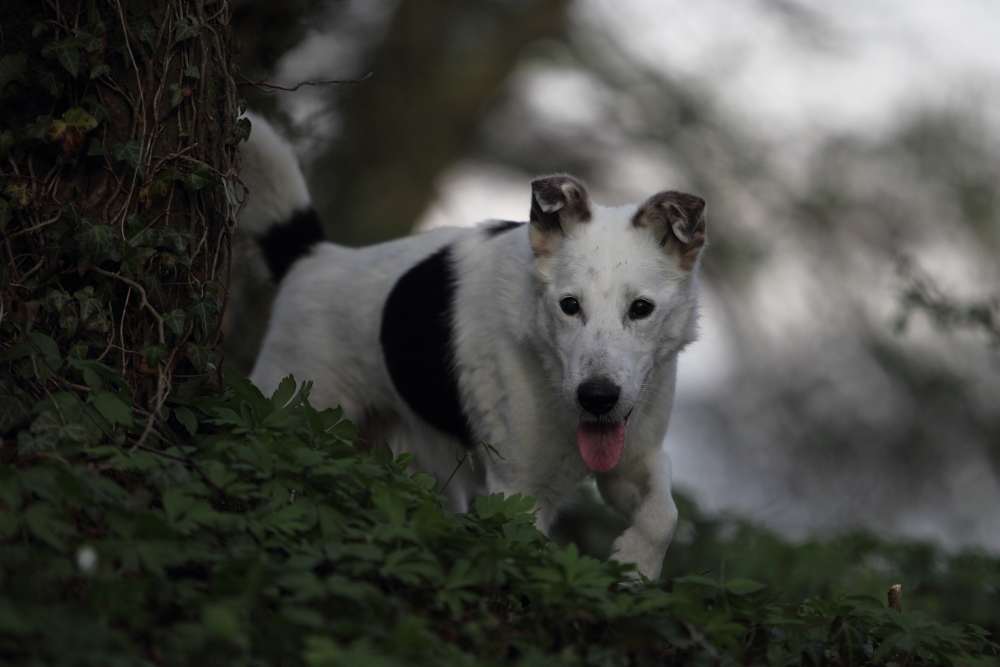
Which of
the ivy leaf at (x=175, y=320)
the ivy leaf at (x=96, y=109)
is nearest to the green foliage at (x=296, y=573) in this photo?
the ivy leaf at (x=175, y=320)

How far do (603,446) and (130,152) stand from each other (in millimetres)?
2193

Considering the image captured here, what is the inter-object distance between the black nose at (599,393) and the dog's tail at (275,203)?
2385 millimetres

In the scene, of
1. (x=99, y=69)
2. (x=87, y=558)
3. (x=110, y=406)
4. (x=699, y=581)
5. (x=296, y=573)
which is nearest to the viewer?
(x=87, y=558)

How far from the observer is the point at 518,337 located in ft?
14.0

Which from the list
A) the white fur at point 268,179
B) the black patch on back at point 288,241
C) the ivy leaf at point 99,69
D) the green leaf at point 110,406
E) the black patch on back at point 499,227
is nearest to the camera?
the green leaf at point 110,406

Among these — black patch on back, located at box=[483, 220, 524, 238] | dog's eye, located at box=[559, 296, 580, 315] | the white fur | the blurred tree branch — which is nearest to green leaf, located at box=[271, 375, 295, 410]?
dog's eye, located at box=[559, 296, 580, 315]

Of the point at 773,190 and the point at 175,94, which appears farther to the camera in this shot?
the point at 773,190

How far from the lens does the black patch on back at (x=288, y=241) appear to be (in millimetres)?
5406

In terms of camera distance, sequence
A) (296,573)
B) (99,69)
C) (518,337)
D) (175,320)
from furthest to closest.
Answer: (518,337)
(175,320)
(99,69)
(296,573)

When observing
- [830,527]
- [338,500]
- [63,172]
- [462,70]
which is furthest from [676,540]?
[462,70]

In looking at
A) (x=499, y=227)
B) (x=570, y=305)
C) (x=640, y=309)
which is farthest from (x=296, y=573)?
(x=499, y=227)

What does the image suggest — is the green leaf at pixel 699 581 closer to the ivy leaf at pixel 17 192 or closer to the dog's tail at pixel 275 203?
the ivy leaf at pixel 17 192

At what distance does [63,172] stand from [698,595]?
98.2 inches

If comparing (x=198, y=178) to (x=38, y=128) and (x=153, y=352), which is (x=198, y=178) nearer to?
(x=38, y=128)
